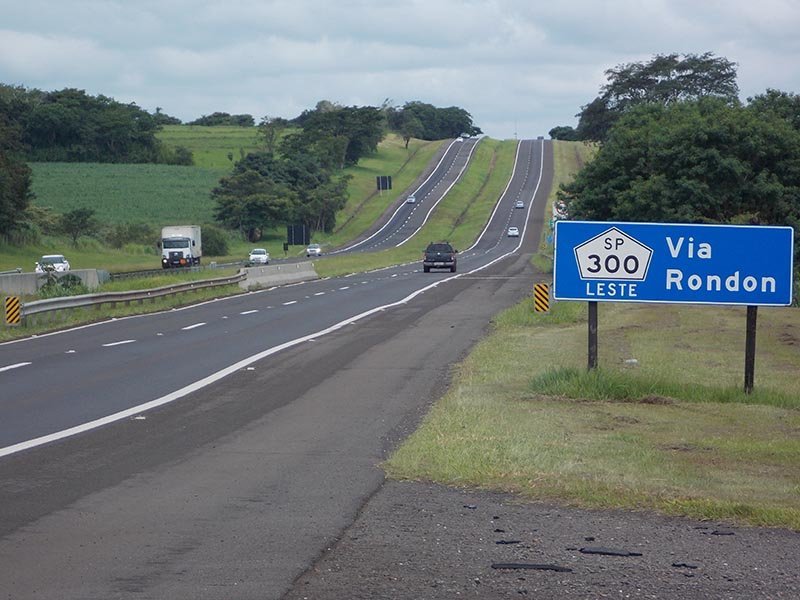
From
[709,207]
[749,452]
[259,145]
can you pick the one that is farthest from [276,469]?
[259,145]

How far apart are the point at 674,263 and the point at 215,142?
6414 inches

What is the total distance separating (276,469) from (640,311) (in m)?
23.4

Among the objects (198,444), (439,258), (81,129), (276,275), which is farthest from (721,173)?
(81,129)

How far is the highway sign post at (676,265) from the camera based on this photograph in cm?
1566

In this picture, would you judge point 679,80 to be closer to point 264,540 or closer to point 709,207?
point 709,207

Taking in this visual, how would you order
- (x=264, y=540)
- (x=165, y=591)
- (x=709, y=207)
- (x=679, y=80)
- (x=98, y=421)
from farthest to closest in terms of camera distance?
(x=679, y=80) < (x=709, y=207) < (x=98, y=421) < (x=264, y=540) < (x=165, y=591)

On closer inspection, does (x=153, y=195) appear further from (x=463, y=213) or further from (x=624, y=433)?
(x=624, y=433)

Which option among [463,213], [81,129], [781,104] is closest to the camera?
[781,104]

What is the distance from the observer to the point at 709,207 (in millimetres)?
42312

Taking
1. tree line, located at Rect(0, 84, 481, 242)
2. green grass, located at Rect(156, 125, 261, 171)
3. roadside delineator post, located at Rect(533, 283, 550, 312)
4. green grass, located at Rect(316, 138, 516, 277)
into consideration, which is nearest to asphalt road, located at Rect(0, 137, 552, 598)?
roadside delineator post, located at Rect(533, 283, 550, 312)

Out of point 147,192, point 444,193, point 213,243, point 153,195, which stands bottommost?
point 213,243

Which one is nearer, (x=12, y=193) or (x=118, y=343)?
(x=118, y=343)

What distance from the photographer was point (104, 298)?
32906 mm

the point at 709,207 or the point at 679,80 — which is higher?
the point at 679,80
